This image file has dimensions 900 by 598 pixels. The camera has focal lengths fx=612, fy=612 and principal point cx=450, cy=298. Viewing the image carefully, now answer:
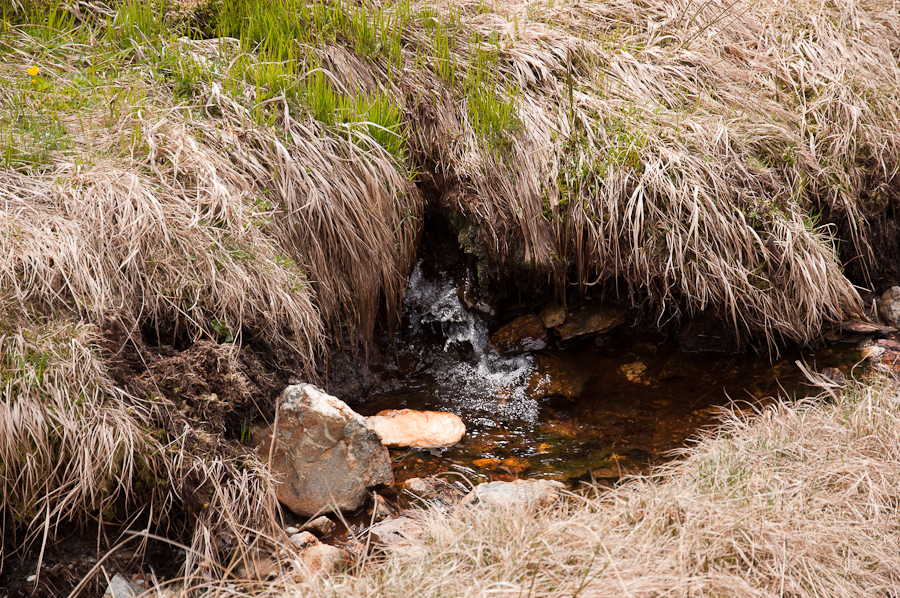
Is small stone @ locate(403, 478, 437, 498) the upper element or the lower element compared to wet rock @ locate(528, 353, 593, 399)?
lower

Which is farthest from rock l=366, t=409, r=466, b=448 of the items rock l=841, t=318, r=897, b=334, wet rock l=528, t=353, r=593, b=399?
rock l=841, t=318, r=897, b=334

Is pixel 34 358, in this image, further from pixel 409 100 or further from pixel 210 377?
pixel 409 100

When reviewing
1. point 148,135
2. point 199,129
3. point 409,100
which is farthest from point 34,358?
Result: point 409,100

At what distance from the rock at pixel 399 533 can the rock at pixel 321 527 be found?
185mm

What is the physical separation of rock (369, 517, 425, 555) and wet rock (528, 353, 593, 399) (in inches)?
51.9

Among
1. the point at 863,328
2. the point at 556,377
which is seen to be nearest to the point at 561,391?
the point at 556,377

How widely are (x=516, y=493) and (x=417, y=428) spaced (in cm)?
78

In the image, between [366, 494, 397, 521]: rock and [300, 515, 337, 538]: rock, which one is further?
[366, 494, 397, 521]: rock

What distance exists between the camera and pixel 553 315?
12.6 ft

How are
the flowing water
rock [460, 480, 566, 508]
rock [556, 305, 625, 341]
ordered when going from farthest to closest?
rock [556, 305, 625, 341]
the flowing water
rock [460, 480, 566, 508]

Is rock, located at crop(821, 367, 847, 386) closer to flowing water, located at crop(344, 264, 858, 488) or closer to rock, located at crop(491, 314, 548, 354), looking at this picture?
flowing water, located at crop(344, 264, 858, 488)

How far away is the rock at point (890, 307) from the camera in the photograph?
12.7 feet

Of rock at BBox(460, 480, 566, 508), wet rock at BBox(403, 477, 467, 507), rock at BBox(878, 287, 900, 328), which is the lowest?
wet rock at BBox(403, 477, 467, 507)

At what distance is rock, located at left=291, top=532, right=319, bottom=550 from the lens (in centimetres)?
236
